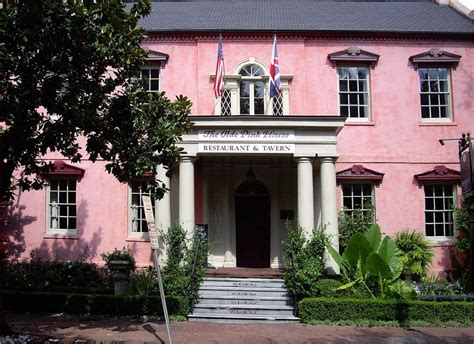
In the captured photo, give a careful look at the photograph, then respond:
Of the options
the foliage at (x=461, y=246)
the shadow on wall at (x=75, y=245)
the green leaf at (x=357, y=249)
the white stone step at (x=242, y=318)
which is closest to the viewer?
the white stone step at (x=242, y=318)

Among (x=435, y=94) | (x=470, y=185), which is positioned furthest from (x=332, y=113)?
(x=470, y=185)

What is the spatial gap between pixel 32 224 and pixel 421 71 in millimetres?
13946

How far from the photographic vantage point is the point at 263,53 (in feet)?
57.5

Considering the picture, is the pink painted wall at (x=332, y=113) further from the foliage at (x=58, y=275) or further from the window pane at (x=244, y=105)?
the window pane at (x=244, y=105)

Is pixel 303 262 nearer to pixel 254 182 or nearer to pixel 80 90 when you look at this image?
pixel 254 182

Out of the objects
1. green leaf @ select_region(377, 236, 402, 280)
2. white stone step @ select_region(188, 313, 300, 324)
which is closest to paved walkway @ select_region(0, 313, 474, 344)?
white stone step @ select_region(188, 313, 300, 324)

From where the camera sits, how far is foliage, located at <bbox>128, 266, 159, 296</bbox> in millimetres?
13211

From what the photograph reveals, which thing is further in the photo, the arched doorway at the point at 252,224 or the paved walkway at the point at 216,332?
the arched doorway at the point at 252,224

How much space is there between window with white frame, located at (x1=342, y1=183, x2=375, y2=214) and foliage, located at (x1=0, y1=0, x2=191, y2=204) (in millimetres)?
8065

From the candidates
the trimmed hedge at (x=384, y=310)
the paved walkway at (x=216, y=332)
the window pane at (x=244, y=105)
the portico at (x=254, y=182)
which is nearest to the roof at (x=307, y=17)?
the window pane at (x=244, y=105)

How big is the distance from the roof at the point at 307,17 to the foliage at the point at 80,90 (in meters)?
7.70

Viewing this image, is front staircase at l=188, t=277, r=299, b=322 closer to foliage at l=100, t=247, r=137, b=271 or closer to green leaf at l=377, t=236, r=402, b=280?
green leaf at l=377, t=236, r=402, b=280

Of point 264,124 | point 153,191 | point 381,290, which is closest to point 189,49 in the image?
point 264,124

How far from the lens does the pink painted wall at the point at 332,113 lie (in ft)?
55.4
